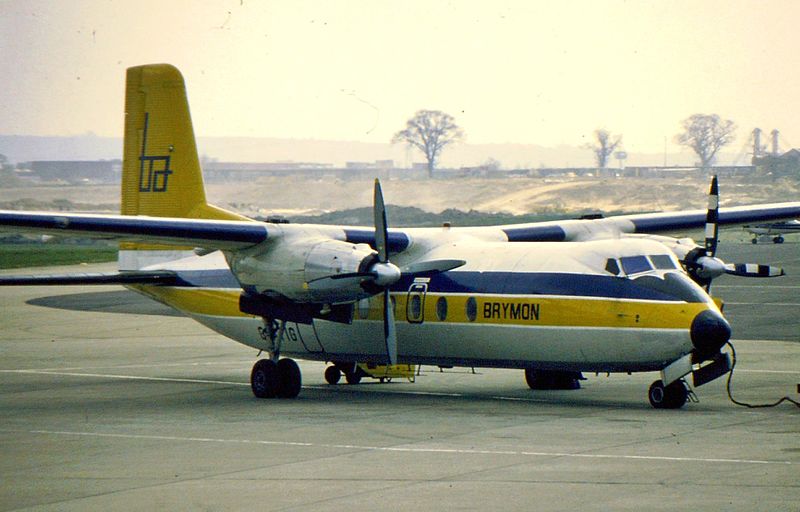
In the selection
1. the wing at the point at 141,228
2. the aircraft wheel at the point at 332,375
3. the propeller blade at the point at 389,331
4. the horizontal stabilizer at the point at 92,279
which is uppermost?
the wing at the point at 141,228

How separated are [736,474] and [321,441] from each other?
578cm

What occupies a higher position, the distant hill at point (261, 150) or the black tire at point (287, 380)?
the distant hill at point (261, 150)

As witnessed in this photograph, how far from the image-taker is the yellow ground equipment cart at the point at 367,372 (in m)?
23.9

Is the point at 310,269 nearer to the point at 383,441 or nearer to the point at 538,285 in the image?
the point at 538,285

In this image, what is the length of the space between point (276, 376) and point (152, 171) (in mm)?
5850

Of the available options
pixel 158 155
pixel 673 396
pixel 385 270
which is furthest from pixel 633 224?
pixel 158 155

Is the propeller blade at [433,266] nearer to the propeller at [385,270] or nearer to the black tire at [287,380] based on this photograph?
the propeller at [385,270]

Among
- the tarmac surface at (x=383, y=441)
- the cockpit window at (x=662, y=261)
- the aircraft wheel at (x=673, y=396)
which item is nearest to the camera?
the tarmac surface at (x=383, y=441)

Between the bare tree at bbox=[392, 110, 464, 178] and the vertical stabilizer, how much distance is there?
112 feet

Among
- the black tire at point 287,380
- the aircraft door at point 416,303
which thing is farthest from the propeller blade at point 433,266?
the black tire at point 287,380

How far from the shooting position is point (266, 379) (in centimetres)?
2195

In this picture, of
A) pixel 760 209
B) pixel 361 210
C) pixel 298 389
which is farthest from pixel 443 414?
pixel 361 210

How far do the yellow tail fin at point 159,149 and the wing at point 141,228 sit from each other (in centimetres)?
381

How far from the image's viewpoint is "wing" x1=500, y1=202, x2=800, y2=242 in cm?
2417
